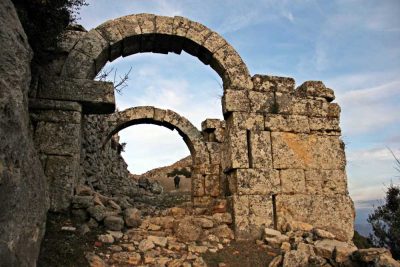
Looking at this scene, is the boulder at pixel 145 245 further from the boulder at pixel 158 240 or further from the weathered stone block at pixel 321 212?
the weathered stone block at pixel 321 212

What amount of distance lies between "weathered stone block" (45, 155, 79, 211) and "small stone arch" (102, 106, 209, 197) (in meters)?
7.35

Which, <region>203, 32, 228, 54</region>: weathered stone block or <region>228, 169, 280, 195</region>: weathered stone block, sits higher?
<region>203, 32, 228, 54</region>: weathered stone block

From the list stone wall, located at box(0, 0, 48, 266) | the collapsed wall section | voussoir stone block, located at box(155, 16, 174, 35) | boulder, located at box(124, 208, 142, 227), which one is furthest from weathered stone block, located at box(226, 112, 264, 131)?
stone wall, located at box(0, 0, 48, 266)

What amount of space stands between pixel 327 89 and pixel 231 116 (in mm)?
2203

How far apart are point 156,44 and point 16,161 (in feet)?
13.7

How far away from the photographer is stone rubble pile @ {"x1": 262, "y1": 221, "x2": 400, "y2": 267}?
168 inches

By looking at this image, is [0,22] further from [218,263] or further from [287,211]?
[287,211]

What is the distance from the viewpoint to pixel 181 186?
25250 millimetres

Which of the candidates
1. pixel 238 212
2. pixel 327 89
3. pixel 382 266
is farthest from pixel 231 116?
pixel 382 266

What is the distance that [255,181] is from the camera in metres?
5.83

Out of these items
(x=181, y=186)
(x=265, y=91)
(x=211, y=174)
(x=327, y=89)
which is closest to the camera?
(x=265, y=91)

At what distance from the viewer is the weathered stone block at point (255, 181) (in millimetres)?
5738

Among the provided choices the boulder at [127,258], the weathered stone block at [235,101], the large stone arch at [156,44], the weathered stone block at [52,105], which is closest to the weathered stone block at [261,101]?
the weathered stone block at [235,101]

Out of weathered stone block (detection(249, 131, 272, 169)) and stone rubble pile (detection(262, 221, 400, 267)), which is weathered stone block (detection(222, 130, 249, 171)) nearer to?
weathered stone block (detection(249, 131, 272, 169))
